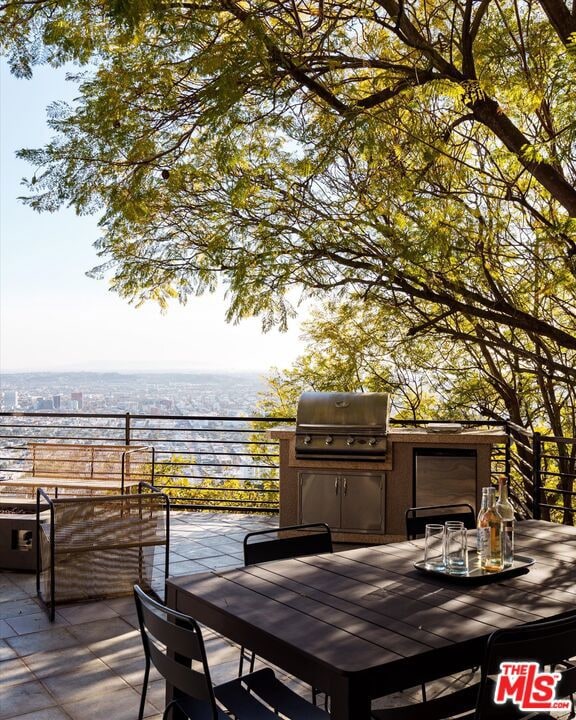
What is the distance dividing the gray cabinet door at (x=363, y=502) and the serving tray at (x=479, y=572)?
3469 millimetres

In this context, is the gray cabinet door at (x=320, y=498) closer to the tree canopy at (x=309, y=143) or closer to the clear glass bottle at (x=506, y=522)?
the tree canopy at (x=309, y=143)

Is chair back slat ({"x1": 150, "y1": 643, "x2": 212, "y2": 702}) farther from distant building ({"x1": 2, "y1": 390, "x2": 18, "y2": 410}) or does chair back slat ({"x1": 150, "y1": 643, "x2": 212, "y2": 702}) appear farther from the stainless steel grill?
distant building ({"x1": 2, "y1": 390, "x2": 18, "y2": 410})

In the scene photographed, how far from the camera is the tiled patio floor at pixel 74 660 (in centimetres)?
317

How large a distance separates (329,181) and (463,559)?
411 centimetres

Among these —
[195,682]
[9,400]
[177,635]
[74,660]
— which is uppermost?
[9,400]

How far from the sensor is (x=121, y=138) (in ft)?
13.7

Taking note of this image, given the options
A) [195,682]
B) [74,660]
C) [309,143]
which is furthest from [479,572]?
[309,143]

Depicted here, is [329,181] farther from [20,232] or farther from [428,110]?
[20,232]

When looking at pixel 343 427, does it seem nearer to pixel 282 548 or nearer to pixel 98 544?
pixel 98 544

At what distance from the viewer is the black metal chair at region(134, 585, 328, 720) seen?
202cm

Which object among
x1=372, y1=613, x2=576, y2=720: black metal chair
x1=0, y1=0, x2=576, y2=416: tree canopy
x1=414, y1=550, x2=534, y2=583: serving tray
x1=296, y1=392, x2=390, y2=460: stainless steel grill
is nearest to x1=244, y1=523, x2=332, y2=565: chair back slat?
x1=414, y1=550, x2=534, y2=583: serving tray

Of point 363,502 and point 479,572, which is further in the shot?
point 363,502
